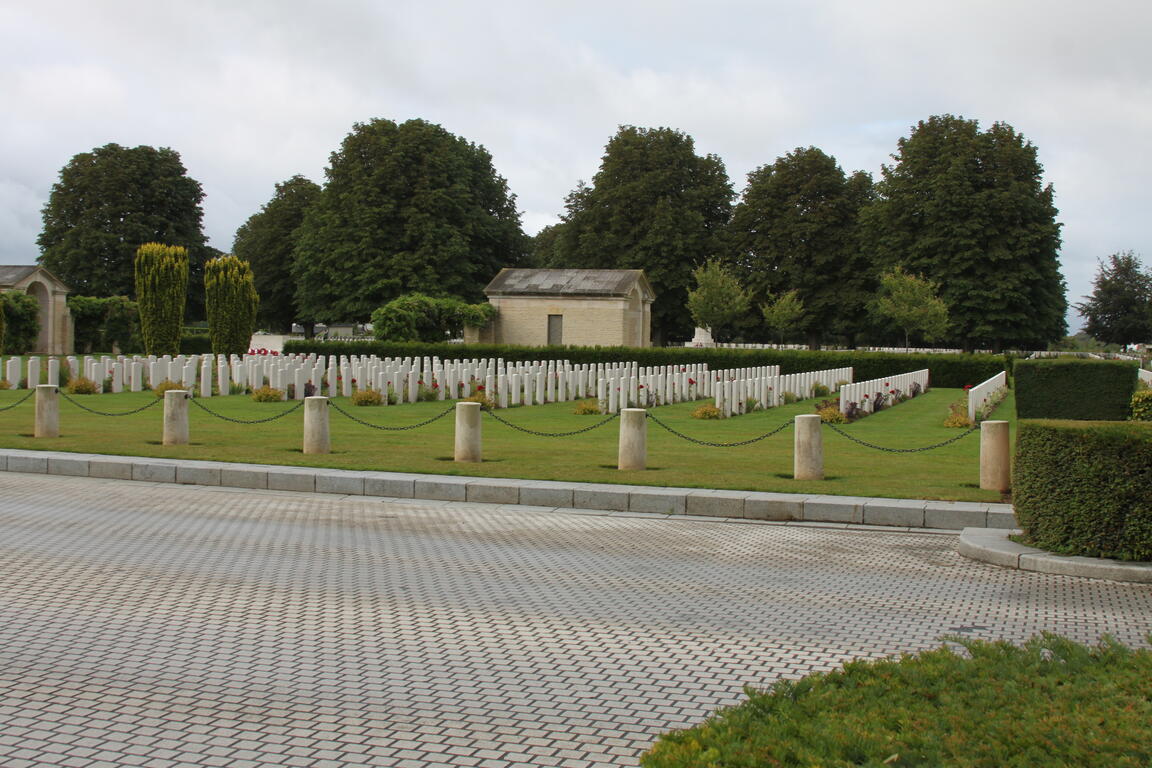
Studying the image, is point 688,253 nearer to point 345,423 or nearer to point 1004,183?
point 1004,183

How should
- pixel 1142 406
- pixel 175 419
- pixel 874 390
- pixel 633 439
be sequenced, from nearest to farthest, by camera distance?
pixel 633 439, pixel 175 419, pixel 1142 406, pixel 874 390

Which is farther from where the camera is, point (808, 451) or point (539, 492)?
point (808, 451)

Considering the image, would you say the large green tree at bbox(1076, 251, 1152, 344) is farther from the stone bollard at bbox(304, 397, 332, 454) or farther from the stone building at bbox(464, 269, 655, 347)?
the stone bollard at bbox(304, 397, 332, 454)

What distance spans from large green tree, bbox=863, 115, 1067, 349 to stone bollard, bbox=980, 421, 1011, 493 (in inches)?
1628

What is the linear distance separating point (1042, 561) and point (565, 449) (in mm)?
8442

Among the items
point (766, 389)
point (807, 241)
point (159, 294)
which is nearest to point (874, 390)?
point (766, 389)

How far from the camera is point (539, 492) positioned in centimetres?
1153

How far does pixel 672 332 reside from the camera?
208 feet

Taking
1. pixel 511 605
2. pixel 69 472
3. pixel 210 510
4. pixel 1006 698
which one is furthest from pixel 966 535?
pixel 69 472

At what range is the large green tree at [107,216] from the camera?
57.2m

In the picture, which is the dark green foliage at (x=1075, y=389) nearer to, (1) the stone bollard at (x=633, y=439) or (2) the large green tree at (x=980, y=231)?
(1) the stone bollard at (x=633, y=439)

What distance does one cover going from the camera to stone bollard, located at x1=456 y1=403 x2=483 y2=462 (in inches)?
539

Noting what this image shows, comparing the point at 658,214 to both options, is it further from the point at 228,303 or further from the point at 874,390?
the point at 874,390

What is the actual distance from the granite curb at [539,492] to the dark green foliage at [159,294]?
2297 cm
